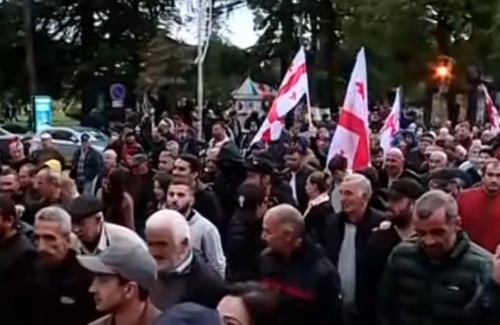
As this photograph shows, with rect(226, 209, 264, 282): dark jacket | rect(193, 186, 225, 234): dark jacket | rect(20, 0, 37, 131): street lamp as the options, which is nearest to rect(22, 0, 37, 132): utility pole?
rect(20, 0, 37, 131): street lamp

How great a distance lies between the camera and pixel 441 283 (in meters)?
6.85

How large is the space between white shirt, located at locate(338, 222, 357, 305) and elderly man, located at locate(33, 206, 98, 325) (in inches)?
86.7

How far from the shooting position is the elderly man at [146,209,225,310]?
6527 mm

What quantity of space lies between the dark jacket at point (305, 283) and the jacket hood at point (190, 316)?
3.11 m

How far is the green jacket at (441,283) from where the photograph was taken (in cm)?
681

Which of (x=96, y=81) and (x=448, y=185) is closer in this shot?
(x=448, y=185)

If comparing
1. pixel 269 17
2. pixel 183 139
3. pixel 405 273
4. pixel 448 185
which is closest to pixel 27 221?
pixel 448 185

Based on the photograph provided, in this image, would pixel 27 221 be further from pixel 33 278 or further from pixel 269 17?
pixel 269 17

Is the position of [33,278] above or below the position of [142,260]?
below

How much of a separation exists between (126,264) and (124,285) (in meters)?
0.09

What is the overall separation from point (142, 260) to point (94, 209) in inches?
110

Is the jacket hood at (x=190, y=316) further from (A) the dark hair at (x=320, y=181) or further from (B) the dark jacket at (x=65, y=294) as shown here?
(A) the dark hair at (x=320, y=181)

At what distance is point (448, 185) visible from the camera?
34.1 ft

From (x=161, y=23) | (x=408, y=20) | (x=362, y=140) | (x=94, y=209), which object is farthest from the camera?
(x=161, y=23)
